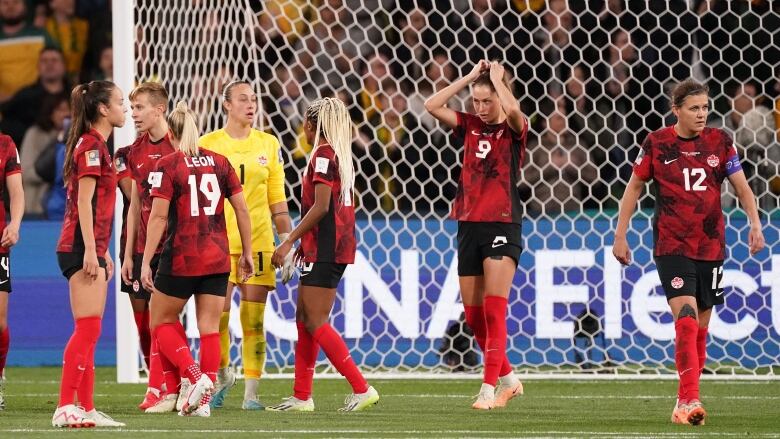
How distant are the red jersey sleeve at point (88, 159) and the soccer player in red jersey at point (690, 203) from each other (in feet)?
8.37

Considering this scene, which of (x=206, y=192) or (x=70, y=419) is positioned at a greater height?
(x=206, y=192)

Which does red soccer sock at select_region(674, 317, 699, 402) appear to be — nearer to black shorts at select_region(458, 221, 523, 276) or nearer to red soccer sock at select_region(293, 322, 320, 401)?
black shorts at select_region(458, 221, 523, 276)

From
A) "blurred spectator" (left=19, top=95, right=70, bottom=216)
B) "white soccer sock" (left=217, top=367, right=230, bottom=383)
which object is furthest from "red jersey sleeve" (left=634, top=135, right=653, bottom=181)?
"blurred spectator" (left=19, top=95, right=70, bottom=216)

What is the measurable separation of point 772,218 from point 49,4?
7.22m

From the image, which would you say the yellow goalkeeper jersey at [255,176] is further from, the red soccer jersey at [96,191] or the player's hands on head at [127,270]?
the red soccer jersey at [96,191]

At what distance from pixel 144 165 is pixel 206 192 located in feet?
2.84

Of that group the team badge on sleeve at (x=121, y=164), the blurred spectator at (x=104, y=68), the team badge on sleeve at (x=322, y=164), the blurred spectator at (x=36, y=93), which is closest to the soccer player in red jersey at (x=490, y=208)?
the team badge on sleeve at (x=322, y=164)

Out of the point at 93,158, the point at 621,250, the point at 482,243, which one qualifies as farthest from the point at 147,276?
the point at 621,250

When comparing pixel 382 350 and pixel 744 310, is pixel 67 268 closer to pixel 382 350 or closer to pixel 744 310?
pixel 382 350

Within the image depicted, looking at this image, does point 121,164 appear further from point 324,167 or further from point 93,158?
point 93,158

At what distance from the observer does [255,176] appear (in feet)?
26.9

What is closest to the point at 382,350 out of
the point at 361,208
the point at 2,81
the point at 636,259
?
the point at 361,208

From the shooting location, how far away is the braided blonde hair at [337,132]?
7.53 metres

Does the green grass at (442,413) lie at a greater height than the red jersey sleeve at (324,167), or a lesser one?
lesser
